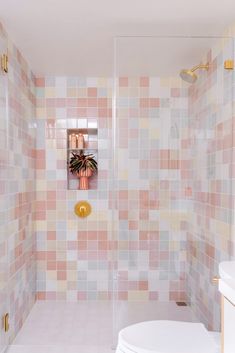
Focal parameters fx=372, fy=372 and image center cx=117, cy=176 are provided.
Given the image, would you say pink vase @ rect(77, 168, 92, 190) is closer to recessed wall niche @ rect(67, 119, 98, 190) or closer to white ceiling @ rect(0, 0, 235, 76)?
recessed wall niche @ rect(67, 119, 98, 190)

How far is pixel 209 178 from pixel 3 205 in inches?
57.1

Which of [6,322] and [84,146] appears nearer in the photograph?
[6,322]

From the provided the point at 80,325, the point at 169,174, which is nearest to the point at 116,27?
the point at 169,174

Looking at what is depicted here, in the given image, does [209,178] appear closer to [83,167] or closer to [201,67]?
[201,67]

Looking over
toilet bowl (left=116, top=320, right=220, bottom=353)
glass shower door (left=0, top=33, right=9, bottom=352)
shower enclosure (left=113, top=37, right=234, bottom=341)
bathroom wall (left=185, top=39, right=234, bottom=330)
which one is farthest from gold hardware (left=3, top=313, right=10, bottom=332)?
bathroom wall (left=185, top=39, right=234, bottom=330)

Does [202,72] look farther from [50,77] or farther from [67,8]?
[50,77]

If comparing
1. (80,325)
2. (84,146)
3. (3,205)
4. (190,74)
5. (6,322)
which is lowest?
(80,325)

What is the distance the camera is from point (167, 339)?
1877mm

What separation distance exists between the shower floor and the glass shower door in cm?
30

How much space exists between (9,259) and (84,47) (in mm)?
1711

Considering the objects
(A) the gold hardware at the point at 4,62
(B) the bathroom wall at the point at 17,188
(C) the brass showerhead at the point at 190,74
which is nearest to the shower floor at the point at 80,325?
(B) the bathroom wall at the point at 17,188

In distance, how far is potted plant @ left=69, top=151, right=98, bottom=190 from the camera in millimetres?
3686

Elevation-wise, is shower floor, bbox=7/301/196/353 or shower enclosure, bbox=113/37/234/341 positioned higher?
shower enclosure, bbox=113/37/234/341

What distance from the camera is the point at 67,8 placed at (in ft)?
7.45
